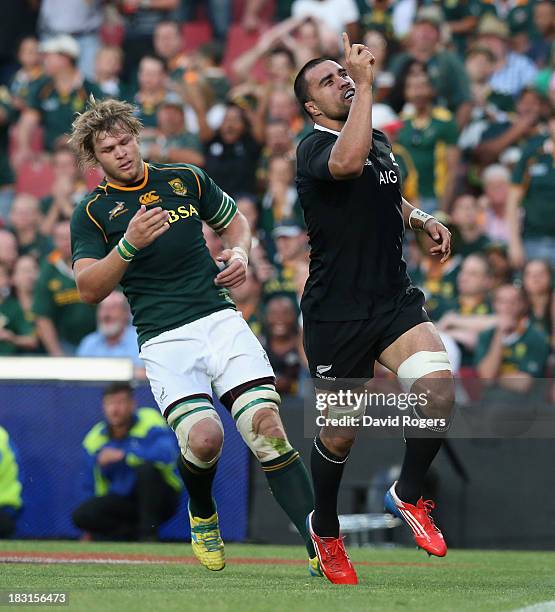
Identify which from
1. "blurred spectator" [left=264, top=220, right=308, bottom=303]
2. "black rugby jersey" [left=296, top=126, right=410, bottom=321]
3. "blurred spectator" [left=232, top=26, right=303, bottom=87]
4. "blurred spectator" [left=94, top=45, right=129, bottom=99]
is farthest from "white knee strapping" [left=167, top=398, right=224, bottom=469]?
"blurred spectator" [left=94, top=45, right=129, bottom=99]

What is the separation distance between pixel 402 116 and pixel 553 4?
7.28 ft

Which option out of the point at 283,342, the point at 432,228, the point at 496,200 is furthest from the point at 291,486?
the point at 496,200

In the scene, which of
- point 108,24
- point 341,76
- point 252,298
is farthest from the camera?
point 108,24

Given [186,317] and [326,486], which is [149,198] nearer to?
[186,317]

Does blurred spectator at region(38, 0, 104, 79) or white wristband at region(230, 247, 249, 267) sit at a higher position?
blurred spectator at region(38, 0, 104, 79)

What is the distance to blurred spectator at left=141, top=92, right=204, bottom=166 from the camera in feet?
46.0

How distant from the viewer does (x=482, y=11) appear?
1488 cm

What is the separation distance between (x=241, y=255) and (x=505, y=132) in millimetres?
7085

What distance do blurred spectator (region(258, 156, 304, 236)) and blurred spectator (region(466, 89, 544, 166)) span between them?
1.79 meters

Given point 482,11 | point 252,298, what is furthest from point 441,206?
point 482,11

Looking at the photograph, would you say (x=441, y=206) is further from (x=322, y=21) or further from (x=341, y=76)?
(x=341, y=76)

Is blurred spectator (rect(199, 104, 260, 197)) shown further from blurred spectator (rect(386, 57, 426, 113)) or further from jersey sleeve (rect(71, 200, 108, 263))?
jersey sleeve (rect(71, 200, 108, 263))

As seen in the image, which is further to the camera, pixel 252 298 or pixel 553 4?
pixel 553 4

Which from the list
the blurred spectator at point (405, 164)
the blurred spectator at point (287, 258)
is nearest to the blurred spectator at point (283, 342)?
the blurred spectator at point (287, 258)
